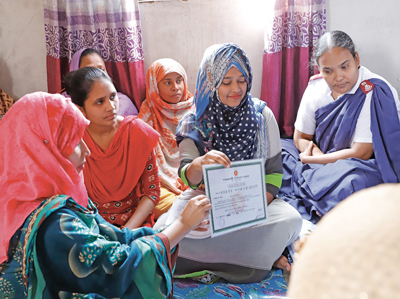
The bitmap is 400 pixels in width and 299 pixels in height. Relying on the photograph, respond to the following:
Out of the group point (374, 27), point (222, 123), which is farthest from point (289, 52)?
point (222, 123)

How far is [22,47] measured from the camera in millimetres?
3346

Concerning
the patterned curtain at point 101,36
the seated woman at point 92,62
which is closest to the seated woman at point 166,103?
the seated woman at point 92,62

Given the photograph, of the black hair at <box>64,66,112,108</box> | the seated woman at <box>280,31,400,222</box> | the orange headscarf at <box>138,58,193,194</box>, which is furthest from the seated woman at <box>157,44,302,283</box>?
the orange headscarf at <box>138,58,193,194</box>

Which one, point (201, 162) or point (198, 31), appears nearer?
point (201, 162)

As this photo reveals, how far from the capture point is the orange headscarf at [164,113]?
2748mm

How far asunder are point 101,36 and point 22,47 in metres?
0.83

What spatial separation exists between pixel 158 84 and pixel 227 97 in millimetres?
1274

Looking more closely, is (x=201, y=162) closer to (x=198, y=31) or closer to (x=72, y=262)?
(x=72, y=262)

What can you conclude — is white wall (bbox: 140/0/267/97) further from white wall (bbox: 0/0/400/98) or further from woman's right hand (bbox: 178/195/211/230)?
woman's right hand (bbox: 178/195/211/230)

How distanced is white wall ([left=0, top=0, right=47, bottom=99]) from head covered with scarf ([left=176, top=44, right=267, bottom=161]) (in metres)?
2.21

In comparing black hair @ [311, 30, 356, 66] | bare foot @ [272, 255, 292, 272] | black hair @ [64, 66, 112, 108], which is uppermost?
black hair @ [311, 30, 356, 66]

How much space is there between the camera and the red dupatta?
2012 mm

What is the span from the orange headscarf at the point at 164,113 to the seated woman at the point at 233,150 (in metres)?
0.85

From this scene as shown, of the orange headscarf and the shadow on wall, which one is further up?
the shadow on wall
